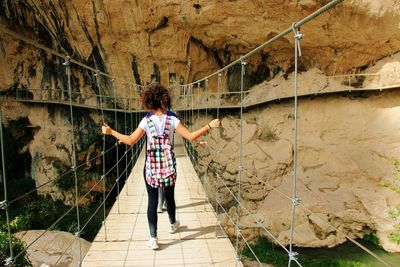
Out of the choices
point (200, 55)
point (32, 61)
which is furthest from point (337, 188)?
point (32, 61)

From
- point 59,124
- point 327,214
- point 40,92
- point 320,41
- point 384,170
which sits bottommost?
point 327,214

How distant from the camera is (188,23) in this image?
705cm

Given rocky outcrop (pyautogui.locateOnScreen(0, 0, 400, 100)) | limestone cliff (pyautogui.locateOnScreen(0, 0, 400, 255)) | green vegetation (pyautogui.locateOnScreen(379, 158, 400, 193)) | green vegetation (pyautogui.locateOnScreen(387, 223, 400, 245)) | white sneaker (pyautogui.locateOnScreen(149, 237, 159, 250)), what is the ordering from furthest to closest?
rocky outcrop (pyautogui.locateOnScreen(0, 0, 400, 100))
limestone cliff (pyautogui.locateOnScreen(0, 0, 400, 255))
green vegetation (pyautogui.locateOnScreen(379, 158, 400, 193))
green vegetation (pyautogui.locateOnScreen(387, 223, 400, 245))
white sneaker (pyautogui.locateOnScreen(149, 237, 159, 250))

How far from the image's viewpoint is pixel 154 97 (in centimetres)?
172

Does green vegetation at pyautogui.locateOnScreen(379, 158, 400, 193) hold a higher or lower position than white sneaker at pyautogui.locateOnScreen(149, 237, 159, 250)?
lower

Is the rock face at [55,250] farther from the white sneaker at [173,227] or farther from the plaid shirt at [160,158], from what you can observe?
the plaid shirt at [160,158]

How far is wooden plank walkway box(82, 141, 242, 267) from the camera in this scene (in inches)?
66.7

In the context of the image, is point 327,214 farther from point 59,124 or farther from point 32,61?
point 32,61

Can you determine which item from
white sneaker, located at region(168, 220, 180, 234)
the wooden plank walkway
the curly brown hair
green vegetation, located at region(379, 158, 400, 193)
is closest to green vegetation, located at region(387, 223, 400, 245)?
green vegetation, located at region(379, 158, 400, 193)

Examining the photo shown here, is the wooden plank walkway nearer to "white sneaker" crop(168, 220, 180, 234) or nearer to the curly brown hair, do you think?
"white sneaker" crop(168, 220, 180, 234)

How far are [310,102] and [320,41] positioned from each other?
124 cm

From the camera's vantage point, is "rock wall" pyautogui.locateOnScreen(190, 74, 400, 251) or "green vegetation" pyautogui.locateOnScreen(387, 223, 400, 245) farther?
"rock wall" pyautogui.locateOnScreen(190, 74, 400, 251)

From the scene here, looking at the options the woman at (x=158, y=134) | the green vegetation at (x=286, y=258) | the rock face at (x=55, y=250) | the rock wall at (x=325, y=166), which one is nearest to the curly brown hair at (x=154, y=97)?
the woman at (x=158, y=134)

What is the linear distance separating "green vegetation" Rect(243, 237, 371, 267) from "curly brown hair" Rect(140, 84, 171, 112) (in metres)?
4.14
